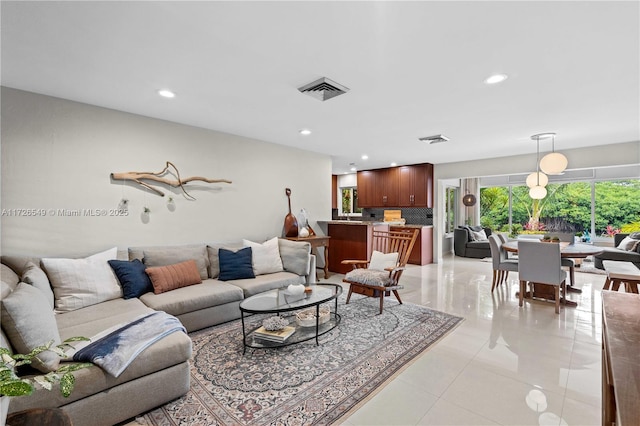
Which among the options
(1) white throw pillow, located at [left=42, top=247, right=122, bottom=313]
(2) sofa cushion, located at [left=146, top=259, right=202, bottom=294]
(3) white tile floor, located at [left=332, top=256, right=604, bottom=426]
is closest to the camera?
(3) white tile floor, located at [left=332, top=256, right=604, bottom=426]

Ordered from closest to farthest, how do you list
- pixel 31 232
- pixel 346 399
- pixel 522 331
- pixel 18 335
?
pixel 18 335 < pixel 346 399 < pixel 31 232 < pixel 522 331

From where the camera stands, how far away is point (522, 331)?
3146 mm

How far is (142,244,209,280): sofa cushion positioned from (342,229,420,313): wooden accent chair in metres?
1.80

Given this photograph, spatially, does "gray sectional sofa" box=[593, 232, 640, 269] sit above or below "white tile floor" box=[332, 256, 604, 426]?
above

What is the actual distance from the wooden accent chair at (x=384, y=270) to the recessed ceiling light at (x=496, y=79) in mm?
1981

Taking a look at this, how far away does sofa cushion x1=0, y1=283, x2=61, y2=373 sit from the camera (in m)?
1.60

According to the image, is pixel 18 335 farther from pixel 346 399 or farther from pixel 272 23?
pixel 272 23

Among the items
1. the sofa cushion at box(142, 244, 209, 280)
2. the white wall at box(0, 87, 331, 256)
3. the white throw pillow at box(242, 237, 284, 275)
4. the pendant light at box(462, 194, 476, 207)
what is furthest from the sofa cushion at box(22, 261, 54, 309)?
the pendant light at box(462, 194, 476, 207)

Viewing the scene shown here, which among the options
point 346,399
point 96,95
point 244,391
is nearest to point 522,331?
point 346,399

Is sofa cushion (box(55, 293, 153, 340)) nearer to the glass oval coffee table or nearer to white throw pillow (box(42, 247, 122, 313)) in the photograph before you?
white throw pillow (box(42, 247, 122, 313))

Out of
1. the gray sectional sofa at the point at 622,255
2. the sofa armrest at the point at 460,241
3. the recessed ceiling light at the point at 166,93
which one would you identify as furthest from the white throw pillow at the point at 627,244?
the recessed ceiling light at the point at 166,93

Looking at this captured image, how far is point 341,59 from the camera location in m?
2.22

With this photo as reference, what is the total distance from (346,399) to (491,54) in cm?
266

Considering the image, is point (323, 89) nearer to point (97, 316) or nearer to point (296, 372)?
point (296, 372)
